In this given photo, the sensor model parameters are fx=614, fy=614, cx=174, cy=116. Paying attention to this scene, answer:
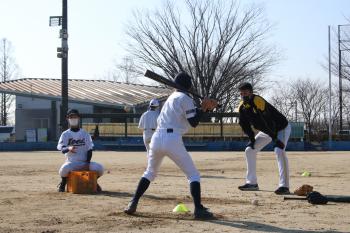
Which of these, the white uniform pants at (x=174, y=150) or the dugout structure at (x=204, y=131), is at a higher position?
the dugout structure at (x=204, y=131)

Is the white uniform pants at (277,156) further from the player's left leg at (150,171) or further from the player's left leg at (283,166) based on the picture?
the player's left leg at (150,171)

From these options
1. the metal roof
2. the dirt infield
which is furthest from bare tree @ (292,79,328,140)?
the dirt infield

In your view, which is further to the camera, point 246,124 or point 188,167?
point 246,124

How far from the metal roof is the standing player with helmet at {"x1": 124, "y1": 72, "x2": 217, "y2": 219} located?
38397 mm

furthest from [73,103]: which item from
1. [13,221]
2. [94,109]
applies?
[13,221]

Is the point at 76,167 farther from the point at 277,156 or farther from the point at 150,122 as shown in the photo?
the point at 150,122

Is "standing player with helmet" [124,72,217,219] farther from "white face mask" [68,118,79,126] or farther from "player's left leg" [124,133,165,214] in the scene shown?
"white face mask" [68,118,79,126]

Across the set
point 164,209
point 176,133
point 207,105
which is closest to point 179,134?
point 176,133

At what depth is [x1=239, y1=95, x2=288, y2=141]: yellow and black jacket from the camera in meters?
11.0

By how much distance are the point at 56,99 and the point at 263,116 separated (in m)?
38.4

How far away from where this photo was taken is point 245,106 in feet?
36.8

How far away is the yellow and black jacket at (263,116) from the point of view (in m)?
11.0

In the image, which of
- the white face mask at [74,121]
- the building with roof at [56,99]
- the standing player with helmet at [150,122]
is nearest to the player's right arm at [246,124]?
the white face mask at [74,121]

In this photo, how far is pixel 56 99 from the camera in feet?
157
